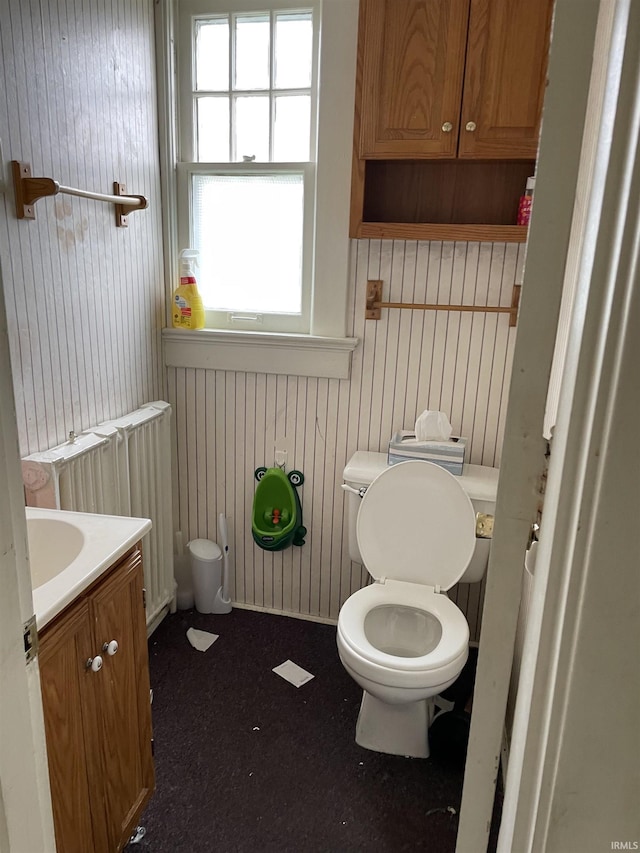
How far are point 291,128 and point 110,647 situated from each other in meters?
1.87

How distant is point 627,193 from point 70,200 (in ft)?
5.46

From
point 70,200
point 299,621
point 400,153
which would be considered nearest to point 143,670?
point 299,621

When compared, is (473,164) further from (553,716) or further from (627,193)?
(553,716)

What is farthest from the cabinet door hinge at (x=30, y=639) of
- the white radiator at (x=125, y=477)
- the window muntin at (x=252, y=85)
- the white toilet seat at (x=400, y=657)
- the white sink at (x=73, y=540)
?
the window muntin at (x=252, y=85)

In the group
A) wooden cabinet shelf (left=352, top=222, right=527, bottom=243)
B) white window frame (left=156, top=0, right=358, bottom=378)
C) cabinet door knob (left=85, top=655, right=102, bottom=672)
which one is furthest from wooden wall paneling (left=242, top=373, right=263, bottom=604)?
cabinet door knob (left=85, top=655, right=102, bottom=672)

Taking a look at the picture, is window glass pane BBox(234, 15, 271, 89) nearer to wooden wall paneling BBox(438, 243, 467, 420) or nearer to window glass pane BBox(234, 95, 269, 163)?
window glass pane BBox(234, 95, 269, 163)

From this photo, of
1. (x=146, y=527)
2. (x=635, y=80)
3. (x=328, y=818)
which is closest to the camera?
(x=635, y=80)

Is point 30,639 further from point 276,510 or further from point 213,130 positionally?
point 213,130

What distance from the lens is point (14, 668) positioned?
712 millimetres

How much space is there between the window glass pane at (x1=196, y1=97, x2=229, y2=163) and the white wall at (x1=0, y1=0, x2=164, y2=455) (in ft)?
0.62

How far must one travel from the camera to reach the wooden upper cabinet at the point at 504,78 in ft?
5.89

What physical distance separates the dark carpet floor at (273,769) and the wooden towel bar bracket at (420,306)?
4.37ft

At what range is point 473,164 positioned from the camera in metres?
2.07

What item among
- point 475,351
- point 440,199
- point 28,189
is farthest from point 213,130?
point 475,351
